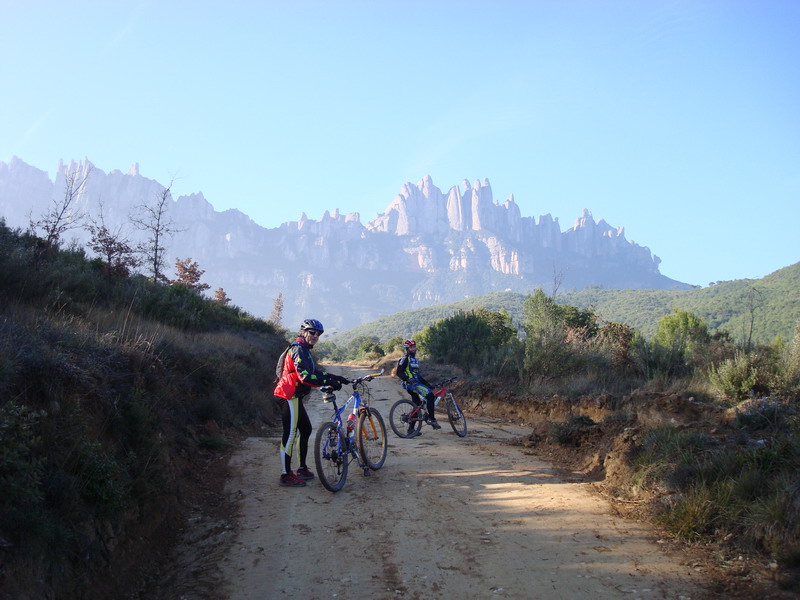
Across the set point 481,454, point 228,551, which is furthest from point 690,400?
point 228,551

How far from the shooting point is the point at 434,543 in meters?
4.76

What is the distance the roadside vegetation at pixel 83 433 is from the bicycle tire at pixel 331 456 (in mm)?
1563

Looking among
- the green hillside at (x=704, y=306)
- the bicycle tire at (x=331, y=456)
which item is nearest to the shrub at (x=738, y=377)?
the green hillside at (x=704, y=306)

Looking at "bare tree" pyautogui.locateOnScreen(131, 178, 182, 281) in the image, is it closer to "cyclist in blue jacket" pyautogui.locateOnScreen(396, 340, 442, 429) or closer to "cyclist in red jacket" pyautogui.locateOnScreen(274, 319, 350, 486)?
"cyclist in blue jacket" pyautogui.locateOnScreen(396, 340, 442, 429)

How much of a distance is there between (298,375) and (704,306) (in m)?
68.4

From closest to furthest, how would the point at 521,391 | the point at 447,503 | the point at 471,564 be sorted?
the point at 471,564 → the point at 447,503 → the point at 521,391

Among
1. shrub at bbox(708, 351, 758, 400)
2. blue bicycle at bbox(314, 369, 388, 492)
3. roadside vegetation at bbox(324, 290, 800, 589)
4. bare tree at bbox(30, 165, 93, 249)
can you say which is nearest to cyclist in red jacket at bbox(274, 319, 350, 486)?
blue bicycle at bbox(314, 369, 388, 492)

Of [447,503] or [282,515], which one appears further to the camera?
[447,503]

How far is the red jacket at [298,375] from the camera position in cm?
642

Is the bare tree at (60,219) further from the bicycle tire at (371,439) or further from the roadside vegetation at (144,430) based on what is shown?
A: the bicycle tire at (371,439)

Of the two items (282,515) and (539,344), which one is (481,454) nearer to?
(282,515)

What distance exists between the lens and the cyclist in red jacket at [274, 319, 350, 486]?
21.3 ft

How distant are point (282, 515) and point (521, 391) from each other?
437 inches

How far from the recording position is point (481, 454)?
8.82 metres
